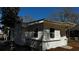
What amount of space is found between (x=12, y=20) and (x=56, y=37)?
1.04 meters

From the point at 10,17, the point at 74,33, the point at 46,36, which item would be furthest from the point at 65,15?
the point at 10,17

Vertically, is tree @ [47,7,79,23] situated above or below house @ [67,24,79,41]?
above

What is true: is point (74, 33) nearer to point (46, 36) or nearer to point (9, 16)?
point (46, 36)

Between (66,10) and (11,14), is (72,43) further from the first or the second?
(11,14)

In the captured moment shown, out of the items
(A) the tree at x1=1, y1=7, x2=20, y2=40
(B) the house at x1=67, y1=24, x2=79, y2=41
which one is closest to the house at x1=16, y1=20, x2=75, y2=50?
(B) the house at x1=67, y1=24, x2=79, y2=41

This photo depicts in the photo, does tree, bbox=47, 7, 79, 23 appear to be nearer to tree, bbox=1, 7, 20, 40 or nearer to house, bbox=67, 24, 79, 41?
house, bbox=67, 24, 79, 41

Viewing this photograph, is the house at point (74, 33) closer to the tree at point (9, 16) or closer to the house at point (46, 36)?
the house at point (46, 36)

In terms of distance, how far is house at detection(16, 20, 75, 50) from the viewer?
10.6 meters

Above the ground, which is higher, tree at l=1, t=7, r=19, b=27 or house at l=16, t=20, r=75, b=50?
tree at l=1, t=7, r=19, b=27

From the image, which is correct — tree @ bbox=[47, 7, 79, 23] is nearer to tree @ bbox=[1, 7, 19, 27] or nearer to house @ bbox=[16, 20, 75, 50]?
house @ bbox=[16, 20, 75, 50]

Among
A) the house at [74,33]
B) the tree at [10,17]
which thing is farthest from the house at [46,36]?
the tree at [10,17]

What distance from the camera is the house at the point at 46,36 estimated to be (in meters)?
10.6

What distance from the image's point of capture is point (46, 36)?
1067 cm
